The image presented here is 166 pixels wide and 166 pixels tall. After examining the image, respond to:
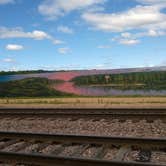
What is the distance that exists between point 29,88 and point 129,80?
684 cm

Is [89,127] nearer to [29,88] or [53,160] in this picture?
[53,160]

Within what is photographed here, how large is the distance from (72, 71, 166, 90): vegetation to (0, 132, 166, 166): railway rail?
48.8 feet

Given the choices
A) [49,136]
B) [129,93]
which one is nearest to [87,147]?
[49,136]

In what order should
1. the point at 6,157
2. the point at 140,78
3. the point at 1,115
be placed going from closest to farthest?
the point at 6,157 < the point at 1,115 < the point at 140,78

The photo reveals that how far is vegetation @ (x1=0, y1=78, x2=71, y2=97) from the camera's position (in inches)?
971

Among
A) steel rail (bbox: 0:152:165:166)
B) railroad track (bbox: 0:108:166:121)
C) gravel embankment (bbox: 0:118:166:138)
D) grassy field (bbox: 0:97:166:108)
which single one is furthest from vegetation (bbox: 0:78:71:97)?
steel rail (bbox: 0:152:165:166)

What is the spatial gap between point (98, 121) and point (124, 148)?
421 cm

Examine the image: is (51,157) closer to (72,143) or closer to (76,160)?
(76,160)

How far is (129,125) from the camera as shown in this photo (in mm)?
10812

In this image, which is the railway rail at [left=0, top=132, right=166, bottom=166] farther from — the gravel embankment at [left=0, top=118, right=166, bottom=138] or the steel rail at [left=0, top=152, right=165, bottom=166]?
the gravel embankment at [left=0, top=118, right=166, bottom=138]

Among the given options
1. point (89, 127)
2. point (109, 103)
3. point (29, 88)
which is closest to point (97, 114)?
point (89, 127)

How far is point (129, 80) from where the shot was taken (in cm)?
2447

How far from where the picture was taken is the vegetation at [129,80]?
23.3m

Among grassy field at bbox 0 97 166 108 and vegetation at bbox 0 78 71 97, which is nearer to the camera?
grassy field at bbox 0 97 166 108
